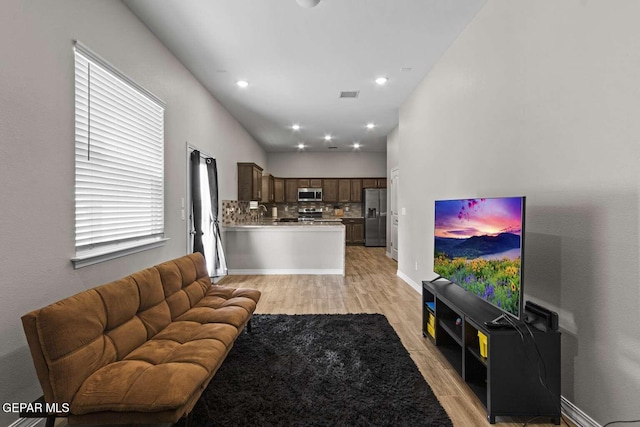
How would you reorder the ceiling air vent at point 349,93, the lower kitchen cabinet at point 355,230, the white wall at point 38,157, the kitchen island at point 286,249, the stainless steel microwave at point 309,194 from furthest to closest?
the lower kitchen cabinet at point 355,230
the stainless steel microwave at point 309,194
the kitchen island at point 286,249
the ceiling air vent at point 349,93
the white wall at point 38,157

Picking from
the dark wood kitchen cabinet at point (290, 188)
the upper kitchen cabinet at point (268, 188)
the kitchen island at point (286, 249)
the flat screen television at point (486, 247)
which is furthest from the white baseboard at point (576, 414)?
the dark wood kitchen cabinet at point (290, 188)

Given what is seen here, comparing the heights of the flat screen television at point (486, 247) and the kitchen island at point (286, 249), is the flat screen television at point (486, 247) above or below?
above

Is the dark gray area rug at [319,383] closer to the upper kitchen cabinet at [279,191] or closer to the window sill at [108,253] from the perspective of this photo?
the window sill at [108,253]

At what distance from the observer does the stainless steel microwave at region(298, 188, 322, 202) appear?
9.80 meters

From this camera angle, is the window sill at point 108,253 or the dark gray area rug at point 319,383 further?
the window sill at point 108,253

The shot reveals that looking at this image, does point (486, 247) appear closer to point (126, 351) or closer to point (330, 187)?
point (126, 351)

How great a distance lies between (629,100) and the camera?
1480 mm

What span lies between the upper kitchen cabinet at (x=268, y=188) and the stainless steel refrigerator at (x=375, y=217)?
2.88 metres

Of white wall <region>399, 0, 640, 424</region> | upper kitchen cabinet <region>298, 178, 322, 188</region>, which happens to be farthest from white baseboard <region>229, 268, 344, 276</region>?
upper kitchen cabinet <region>298, 178, 322, 188</region>

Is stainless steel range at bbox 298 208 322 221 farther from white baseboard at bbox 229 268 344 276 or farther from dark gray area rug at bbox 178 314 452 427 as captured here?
dark gray area rug at bbox 178 314 452 427

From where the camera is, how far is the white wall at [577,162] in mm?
1500

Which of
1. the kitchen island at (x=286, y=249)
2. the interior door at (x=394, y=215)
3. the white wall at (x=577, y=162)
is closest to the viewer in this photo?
the white wall at (x=577, y=162)

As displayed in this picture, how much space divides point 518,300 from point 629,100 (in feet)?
3.69

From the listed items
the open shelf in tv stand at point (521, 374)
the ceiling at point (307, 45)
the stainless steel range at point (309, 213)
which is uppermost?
the ceiling at point (307, 45)
